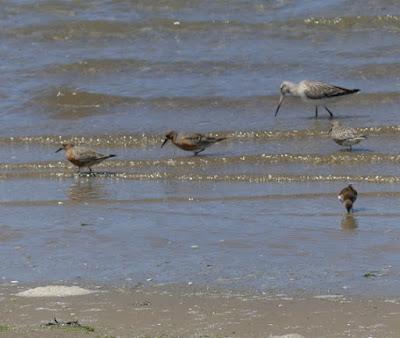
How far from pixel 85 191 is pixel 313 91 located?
4.85 meters

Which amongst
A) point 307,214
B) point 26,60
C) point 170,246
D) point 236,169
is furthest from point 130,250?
point 26,60

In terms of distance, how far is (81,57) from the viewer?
1870 cm

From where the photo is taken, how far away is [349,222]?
955cm

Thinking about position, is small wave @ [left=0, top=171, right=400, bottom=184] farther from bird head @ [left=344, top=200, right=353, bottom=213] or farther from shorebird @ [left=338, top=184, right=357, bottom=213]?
bird head @ [left=344, top=200, right=353, bottom=213]

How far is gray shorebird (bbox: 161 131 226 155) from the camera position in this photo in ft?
44.1

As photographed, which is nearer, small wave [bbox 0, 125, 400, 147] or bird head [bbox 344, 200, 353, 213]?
bird head [bbox 344, 200, 353, 213]

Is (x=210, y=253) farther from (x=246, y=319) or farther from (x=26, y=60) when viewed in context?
(x=26, y=60)

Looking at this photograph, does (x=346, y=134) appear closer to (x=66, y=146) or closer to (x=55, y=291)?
A: (x=66, y=146)

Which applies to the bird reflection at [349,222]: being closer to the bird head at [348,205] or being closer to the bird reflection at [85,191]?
the bird head at [348,205]

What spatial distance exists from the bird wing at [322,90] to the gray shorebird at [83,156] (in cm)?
367

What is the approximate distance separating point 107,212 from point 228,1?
38.7ft

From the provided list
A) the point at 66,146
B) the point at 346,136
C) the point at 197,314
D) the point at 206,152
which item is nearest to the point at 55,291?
the point at 197,314

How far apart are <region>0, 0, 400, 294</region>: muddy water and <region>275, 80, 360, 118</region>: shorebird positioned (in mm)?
287

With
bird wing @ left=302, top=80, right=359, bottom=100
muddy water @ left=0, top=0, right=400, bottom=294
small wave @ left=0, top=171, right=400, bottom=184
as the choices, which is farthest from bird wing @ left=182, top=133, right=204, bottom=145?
bird wing @ left=302, top=80, right=359, bottom=100
